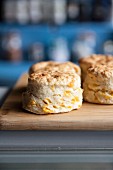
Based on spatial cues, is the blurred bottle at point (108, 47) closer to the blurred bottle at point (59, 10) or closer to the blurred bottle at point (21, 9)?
the blurred bottle at point (59, 10)

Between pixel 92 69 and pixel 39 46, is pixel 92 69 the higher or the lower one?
the higher one

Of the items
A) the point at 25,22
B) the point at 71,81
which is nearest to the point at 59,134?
the point at 71,81

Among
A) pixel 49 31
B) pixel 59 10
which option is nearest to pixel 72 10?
pixel 59 10

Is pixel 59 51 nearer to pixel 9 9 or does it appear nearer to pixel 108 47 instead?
pixel 108 47

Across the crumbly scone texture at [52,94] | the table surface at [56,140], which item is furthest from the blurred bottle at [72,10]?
the table surface at [56,140]

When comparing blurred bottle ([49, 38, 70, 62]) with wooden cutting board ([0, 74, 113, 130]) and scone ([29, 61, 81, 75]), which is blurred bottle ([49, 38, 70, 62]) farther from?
wooden cutting board ([0, 74, 113, 130])

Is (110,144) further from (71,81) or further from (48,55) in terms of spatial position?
(48,55)
